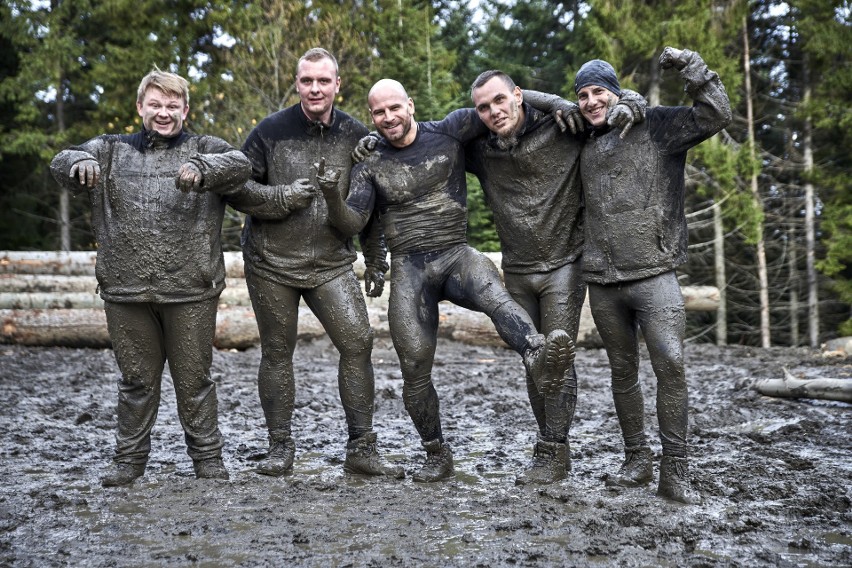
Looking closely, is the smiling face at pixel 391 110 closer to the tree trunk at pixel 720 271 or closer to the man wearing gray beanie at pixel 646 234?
the man wearing gray beanie at pixel 646 234

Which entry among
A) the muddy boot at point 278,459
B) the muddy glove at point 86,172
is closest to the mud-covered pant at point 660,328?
the muddy boot at point 278,459

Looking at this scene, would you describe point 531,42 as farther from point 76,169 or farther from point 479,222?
point 76,169

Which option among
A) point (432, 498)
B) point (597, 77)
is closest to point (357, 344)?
point (432, 498)

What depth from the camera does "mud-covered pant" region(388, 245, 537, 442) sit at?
5289 millimetres

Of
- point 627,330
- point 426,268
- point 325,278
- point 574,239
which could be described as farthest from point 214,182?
point 627,330

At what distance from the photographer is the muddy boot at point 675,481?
4684 mm

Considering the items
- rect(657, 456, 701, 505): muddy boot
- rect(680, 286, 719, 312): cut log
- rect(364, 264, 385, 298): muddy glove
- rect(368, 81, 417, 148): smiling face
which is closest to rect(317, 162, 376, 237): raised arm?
rect(368, 81, 417, 148): smiling face

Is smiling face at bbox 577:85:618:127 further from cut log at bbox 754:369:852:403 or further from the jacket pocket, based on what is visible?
cut log at bbox 754:369:852:403

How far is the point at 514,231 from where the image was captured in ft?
17.6

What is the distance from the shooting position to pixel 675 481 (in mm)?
4727

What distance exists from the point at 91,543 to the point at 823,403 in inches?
268

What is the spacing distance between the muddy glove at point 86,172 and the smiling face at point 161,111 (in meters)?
0.41

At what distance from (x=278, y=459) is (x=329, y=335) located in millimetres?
898

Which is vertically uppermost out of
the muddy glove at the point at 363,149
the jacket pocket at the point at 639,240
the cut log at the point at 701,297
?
the muddy glove at the point at 363,149
